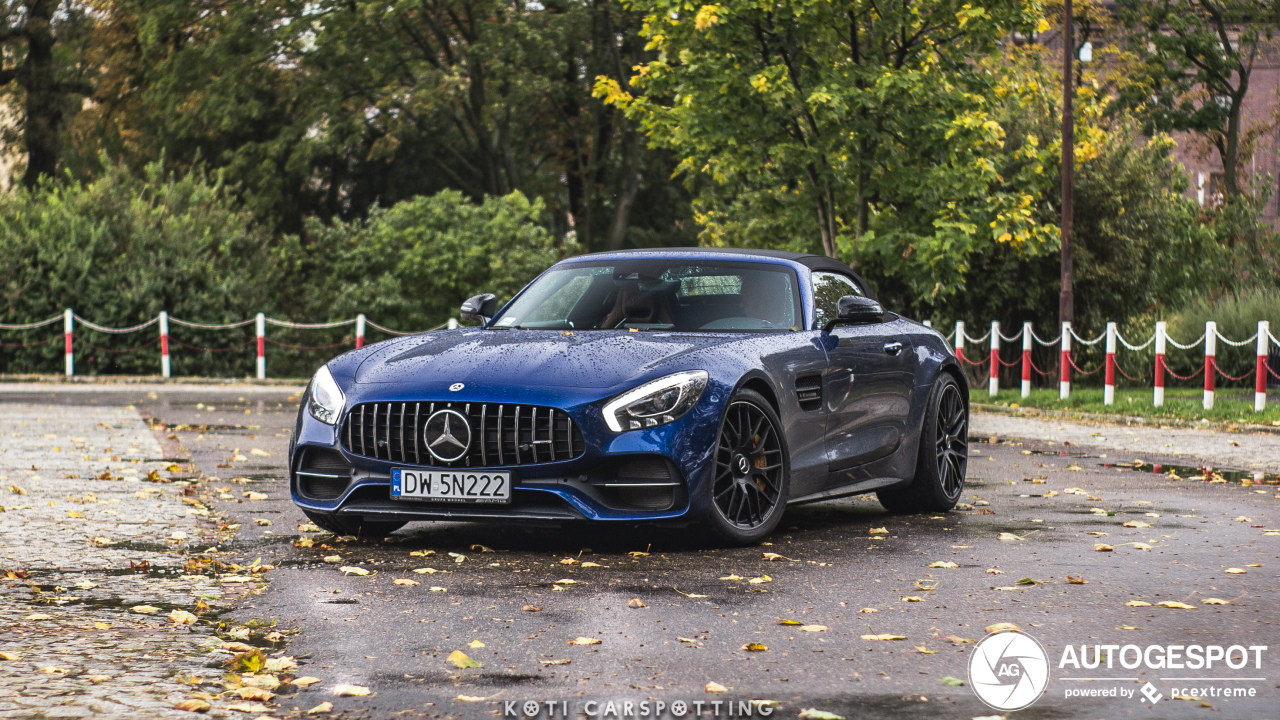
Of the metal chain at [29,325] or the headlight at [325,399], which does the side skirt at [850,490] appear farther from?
the metal chain at [29,325]

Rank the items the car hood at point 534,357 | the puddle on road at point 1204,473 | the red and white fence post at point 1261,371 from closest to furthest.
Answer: the car hood at point 534,357 < the puddle on road at point 1204,473 < the red and white fence post at point 1261,371

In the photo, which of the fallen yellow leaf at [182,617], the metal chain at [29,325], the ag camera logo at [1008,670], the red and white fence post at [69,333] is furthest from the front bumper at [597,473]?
the metal chain at [29,325]

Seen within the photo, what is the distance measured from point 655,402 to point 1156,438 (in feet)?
35.8

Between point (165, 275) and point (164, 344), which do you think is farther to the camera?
point (165, 275)

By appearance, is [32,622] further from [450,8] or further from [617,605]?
[450,8]

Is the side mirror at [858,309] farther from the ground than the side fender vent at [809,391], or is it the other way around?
the side mirror at [858,309]

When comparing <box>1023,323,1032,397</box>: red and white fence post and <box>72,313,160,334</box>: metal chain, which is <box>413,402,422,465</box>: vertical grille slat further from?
<box>72,313,160,334</box>: metal chain

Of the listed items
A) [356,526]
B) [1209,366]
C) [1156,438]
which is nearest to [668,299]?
[356,526]

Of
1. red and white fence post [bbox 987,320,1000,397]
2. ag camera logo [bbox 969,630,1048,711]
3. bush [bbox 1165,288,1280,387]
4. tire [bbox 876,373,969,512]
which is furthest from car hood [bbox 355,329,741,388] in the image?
bush [bbox 1165,288,1280,387]

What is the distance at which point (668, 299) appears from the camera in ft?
29.6

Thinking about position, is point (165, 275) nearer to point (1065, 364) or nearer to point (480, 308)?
point (1065, 364)

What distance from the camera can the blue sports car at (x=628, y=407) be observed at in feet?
25.2

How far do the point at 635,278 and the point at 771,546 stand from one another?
1.79 meters

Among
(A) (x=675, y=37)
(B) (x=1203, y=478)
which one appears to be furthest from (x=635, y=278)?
(A) (x=675, y=37)
